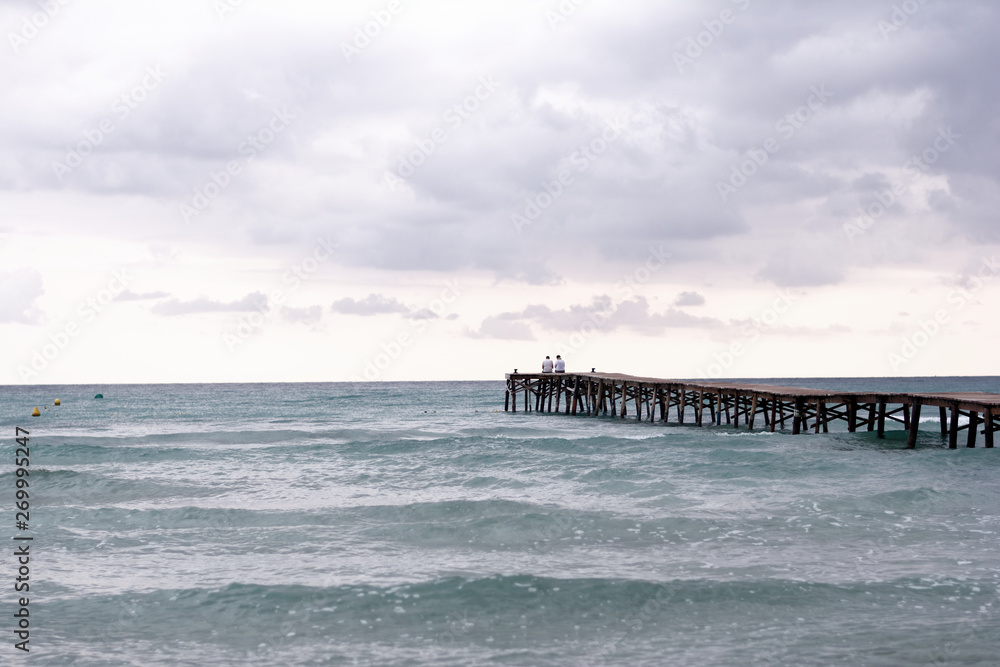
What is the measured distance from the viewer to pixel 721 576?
10812 mm

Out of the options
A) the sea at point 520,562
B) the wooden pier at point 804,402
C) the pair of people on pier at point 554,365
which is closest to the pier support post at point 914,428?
the wooden pier at point 804,402

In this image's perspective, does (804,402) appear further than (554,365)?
No

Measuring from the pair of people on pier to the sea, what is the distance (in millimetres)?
25039

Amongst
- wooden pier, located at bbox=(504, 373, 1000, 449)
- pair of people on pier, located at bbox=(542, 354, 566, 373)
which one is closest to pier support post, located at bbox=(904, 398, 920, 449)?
wooden pier, located at bbox=(504, 373, 1000, 449)

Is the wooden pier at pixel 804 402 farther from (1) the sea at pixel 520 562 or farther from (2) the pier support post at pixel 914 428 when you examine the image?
(1) the sea at pixel 520 562

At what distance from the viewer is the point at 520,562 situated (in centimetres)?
1177

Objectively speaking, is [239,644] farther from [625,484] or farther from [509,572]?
[625,484]

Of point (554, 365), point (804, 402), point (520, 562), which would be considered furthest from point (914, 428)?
point (554, 365)

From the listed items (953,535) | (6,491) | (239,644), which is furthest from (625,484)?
(6,491)

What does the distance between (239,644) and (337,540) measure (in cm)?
454

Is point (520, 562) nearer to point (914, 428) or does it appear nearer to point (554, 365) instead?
point (914, 428)

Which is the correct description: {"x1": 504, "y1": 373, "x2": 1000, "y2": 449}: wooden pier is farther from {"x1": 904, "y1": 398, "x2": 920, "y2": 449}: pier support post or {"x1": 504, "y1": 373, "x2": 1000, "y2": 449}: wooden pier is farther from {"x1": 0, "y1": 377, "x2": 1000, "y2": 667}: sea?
{"x1": 0, "y1": 377, "x2": 1000, "y2": 667}: sea

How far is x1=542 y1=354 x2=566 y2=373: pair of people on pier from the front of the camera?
157 ft

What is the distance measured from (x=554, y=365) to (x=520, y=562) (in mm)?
36769
